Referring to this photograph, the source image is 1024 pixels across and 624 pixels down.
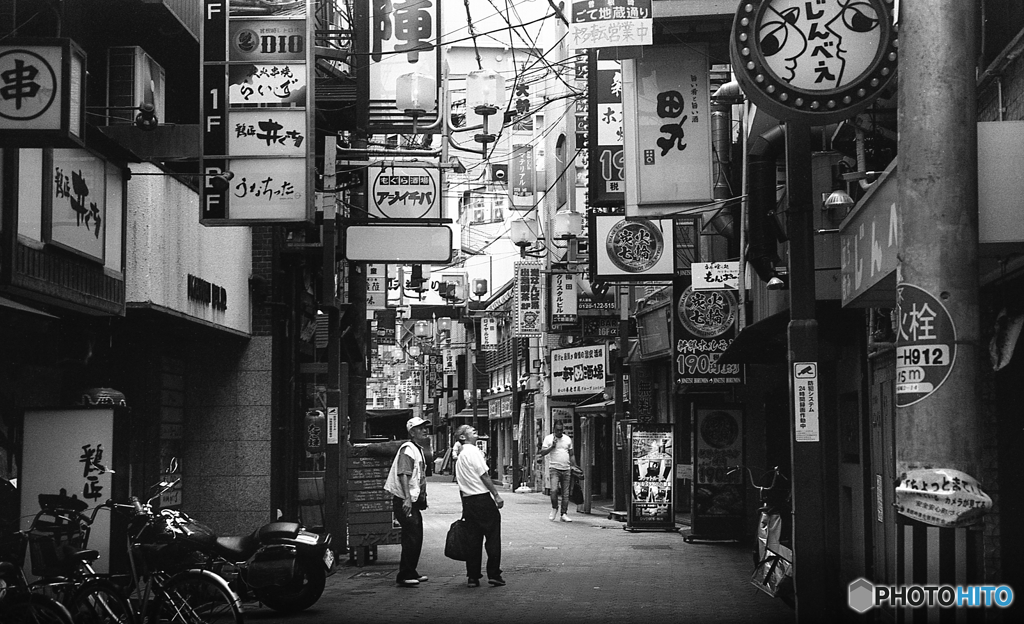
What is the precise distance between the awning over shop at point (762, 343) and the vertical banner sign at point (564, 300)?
1375 cm

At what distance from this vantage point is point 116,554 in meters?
11.7

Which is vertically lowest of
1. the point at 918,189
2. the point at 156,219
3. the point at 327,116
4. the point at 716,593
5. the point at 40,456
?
the point at 716,593

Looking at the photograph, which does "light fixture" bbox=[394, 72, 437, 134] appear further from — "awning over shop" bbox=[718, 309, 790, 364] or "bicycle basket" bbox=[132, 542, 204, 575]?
"bicycle basket" bbox=[132, 542, 204, 575]

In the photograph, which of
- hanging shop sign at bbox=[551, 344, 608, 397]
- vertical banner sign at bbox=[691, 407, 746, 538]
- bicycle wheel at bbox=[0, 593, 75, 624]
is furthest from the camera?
hanging shop sign at bbox=[551, 344, 608, 397]

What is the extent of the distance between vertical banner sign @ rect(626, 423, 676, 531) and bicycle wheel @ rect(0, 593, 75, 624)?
15.3m

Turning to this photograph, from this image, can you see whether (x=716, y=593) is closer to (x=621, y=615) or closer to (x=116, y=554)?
(x=621, y=615)

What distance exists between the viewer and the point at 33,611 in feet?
27.8

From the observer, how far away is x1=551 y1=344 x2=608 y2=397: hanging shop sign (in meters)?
27.8

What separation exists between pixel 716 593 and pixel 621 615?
2310 millimetres

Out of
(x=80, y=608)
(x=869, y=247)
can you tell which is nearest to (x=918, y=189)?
(x=869, y=247)

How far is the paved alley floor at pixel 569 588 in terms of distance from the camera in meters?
11.8

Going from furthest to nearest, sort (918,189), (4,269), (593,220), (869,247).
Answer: (593,220)
(4,269)
(869,247)
(918,189)

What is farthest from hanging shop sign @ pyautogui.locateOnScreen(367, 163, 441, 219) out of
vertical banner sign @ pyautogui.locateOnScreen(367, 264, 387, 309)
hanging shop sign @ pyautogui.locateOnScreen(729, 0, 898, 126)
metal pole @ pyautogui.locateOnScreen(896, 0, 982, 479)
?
vertical banner sign @ pyautogui.locateOnScreen(367, 264, 387, 309)

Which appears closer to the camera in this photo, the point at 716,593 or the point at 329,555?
the point at 329,555
